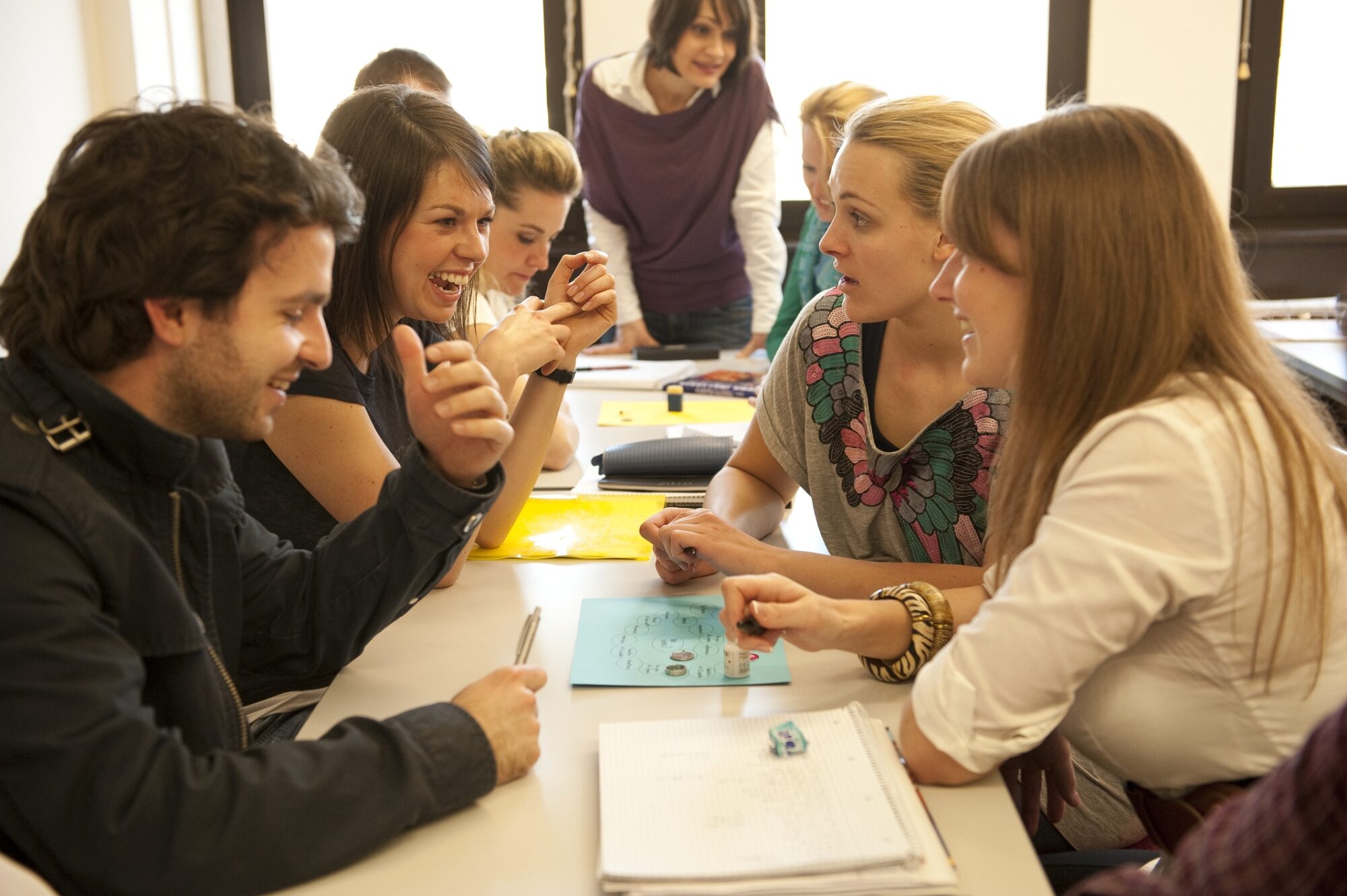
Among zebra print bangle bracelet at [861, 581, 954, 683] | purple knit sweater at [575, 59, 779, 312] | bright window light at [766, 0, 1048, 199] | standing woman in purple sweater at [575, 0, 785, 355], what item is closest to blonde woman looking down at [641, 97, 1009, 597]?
zebra print bangle bracelet at [861, 581, 954, 683]

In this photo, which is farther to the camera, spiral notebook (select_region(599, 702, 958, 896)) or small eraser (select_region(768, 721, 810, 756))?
small eraser (select_region(768, 721, 810, 756))

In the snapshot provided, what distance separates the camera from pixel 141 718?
2.73ft

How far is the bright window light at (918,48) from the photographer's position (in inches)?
170

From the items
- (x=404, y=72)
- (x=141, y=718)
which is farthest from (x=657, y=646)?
(x=404, y=72)

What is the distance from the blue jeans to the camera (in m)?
3.60

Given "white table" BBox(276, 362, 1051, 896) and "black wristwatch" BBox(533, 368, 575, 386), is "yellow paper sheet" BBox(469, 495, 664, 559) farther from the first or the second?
"black wristwatch" BBox(533, 368, 575, 386)

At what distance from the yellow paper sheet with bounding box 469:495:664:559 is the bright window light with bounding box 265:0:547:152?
9.68 ft

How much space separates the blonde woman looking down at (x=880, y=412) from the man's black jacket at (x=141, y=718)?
57 centimetres

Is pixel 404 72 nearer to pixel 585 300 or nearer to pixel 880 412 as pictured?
pixel 585 300

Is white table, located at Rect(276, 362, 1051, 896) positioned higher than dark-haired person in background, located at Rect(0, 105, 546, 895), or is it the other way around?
dark-haired person in background, located at Rect(0, 105, 546, 895)

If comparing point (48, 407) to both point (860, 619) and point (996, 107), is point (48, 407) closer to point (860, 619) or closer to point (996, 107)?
point (860, 619)

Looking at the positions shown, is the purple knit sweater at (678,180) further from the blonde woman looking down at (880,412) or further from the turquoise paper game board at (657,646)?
the turquoise paper game board at (657,646)

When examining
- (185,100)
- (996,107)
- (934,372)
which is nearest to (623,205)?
(996,107)

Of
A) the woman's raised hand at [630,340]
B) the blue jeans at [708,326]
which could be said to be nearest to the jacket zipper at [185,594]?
the woman's raised hand at [630,340]
